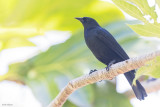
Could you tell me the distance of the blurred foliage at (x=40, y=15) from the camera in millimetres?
3502

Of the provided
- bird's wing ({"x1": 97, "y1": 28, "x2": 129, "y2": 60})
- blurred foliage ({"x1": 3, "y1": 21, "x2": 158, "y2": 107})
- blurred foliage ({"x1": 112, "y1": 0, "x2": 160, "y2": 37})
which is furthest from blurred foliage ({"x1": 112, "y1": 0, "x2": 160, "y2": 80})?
blurred foliage ({"x1": 3, "y1": 21, "x2": 158, "y2": 107})

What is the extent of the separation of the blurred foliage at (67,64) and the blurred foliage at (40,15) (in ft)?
0.68

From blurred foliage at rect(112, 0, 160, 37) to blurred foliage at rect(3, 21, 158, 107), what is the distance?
2128mm

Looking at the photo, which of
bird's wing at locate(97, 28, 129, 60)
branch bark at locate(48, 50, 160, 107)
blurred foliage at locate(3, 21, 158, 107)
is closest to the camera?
branch bark at locate(48, 50, 160, 107)

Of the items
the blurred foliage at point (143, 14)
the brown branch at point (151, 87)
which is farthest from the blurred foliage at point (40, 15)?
the blurred foliage at point (143, 14)

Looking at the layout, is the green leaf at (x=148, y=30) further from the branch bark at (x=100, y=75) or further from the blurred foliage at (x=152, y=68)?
the branch bark at (x=100, y=75)

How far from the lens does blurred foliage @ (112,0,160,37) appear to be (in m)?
1.26

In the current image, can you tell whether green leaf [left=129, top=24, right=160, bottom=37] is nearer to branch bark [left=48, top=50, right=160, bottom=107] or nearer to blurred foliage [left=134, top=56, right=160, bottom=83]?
blurred foliage [left=134, top=56, right=160, bottom=83]

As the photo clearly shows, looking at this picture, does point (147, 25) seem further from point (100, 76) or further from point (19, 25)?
point (19, 25)

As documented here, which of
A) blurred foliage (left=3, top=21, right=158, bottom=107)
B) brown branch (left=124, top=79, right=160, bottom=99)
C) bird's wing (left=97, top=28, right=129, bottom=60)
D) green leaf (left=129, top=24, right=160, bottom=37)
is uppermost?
green leaf (left=129, top=24, right=160, bottom=37)

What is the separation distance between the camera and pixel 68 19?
12.4 feet

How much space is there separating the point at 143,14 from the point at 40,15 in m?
2.56

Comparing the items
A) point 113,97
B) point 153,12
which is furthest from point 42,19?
point 153,12

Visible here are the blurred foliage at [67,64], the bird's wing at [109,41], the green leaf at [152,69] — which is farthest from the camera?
the blurred foliage at [67,64]
